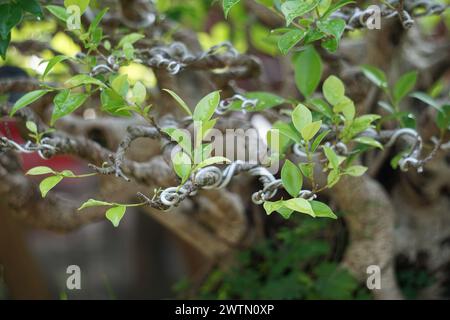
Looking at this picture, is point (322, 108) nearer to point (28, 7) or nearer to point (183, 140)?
point (183, 140)

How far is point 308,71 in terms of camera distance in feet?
3.70

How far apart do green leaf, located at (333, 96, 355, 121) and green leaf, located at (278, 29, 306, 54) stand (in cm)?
16

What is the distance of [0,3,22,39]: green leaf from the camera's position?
3.16ft

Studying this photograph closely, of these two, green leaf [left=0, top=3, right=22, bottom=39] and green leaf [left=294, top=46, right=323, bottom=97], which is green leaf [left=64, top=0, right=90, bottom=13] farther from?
green leaf [left=294, top=46, right=323, bottom=97]

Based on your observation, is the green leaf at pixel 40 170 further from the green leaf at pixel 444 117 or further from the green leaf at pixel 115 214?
the green leaf at pixel 444 117

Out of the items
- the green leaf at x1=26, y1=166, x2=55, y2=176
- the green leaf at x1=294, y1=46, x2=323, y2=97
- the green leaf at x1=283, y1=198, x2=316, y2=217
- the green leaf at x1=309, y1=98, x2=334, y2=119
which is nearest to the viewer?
the green leaf at x1=283, y1=198, x2=316, y2=217

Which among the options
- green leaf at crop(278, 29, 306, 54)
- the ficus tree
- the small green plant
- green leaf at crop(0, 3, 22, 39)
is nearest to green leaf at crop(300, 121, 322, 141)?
the ficus tree

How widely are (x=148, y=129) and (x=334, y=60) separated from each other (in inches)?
22.1

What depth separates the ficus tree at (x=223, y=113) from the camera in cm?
89

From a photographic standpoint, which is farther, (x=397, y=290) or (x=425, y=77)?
(x=425, y=77)

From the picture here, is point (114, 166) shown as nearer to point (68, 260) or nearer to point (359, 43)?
point (359, 43)

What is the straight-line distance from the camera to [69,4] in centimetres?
95

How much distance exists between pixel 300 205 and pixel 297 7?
0.88 feet
